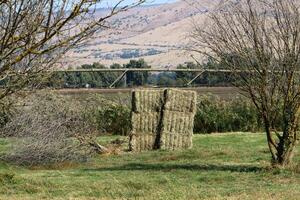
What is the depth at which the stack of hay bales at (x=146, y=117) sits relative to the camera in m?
19.2

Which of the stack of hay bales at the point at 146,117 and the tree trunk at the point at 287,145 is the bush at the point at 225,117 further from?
the tree trunk at the point at 287,145

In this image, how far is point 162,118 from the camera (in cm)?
1945

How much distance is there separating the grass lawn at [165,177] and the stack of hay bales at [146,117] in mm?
1151

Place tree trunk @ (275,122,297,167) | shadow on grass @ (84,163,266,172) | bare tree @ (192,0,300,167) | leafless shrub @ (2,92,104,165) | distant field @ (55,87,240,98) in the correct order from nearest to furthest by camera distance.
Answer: bare tree @ (192,0,300,167) < tree trunk @ (275,122,297,167) < shadow on grass @ (84,163,266,172) < leafless shrub @ (2,92,104,165) < distant field @ (55,87,240,98)

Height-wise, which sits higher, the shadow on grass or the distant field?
the distant field

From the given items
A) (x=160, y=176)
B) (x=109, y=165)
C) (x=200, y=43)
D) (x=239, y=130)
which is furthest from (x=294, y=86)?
(x=239, y=130)

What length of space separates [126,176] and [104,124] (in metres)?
10.3

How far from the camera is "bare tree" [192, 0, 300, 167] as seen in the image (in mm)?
12719

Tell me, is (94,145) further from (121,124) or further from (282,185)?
(282,185)

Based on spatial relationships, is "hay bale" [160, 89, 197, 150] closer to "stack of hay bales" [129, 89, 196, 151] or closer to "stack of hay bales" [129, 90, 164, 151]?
"stack of hay bales" [129, 89, 196, 151]

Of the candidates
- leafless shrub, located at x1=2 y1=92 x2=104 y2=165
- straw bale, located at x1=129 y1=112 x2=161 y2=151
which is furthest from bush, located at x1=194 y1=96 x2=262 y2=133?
leafless shrub, located at x1=2 y1=92 x2=104 y2=165

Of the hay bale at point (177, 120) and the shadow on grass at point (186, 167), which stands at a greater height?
the hay bale at point (177, 120)

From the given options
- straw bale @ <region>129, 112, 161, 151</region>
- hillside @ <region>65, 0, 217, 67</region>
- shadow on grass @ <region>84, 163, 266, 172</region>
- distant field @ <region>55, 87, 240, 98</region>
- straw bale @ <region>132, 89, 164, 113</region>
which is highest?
hillside @ <region>65, 0, 217, 67</region>

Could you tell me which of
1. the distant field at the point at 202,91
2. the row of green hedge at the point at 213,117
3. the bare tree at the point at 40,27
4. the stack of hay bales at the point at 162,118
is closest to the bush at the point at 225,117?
the row of green hedge at the point at 213,117
